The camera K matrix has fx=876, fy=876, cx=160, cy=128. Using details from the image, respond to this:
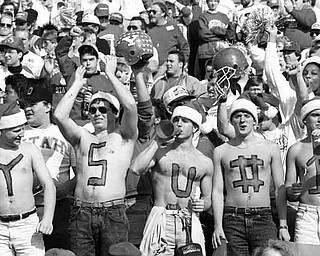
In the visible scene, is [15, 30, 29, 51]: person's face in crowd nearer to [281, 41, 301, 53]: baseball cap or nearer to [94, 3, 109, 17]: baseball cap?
[94, 3, 109, 17]: baseball cap

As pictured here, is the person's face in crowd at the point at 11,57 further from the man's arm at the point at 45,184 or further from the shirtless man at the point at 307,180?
the shirtless man at the point at 307,180

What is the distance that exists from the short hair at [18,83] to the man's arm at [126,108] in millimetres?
2165

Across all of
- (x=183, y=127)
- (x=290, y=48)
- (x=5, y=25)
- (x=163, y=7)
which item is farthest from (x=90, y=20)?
(x=183, y=127)

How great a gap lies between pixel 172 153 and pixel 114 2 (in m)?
6.65

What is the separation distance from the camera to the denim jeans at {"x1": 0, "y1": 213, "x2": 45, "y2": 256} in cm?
790

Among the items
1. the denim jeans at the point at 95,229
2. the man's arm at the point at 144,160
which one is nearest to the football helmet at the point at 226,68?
the man's arm at the point at 144,160

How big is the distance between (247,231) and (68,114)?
6.53 ft

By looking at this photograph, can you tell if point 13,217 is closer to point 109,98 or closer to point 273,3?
point 109,98

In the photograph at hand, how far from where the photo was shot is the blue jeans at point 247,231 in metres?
8.09

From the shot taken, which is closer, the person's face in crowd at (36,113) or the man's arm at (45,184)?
the man's arm at (45,184)

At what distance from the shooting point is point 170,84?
10.7 m

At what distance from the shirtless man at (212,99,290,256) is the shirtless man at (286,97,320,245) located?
0.43 ft

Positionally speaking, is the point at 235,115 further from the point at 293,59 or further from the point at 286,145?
the point at 293,59

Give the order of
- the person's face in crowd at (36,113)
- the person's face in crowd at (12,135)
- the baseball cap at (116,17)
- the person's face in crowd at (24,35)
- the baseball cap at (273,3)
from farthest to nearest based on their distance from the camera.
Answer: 1. the baseball cap at (116,17)
2. the baseball cap at (273,3)
3. the person's face in crowd at (24,35)
4. the person's face in crowd at (36,113)
5. the person's face in crowd at (12,135)
